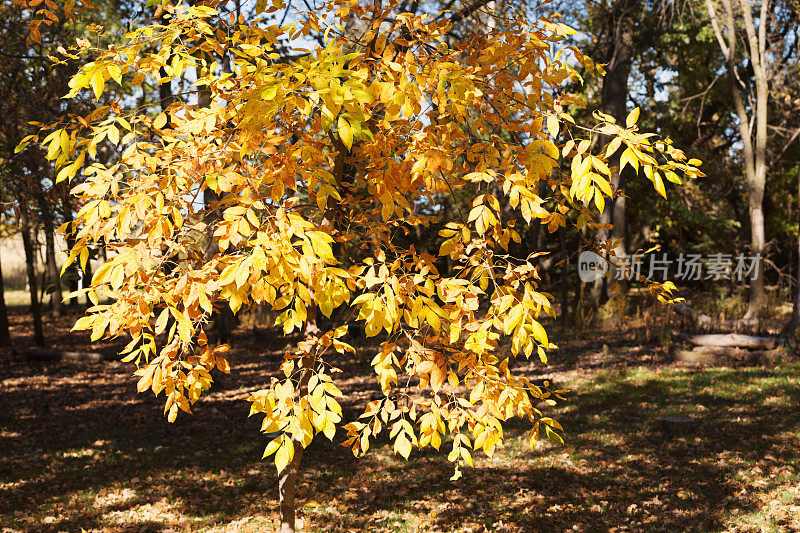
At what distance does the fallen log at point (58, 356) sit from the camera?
41.1 feet

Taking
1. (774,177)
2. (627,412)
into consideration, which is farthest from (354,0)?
(774,177)

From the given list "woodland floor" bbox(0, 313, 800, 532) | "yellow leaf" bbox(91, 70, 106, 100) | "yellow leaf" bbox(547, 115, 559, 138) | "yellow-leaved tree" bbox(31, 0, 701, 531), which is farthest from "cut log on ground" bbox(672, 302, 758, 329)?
"yellow leaf" bbox(91, 70, 106, 100)

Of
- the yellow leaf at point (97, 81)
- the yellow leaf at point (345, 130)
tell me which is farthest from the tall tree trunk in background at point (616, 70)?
the yellow leaf at point (97, 81)

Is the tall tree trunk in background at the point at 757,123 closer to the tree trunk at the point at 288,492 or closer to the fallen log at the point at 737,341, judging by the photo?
the fallen log at the point at 737,341

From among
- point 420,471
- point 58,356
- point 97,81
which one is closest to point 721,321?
point 420,471

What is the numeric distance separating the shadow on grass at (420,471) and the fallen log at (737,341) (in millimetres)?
1899

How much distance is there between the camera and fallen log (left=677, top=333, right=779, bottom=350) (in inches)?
437

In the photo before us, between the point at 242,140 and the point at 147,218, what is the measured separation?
466 mm

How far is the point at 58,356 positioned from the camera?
12734 millimetres

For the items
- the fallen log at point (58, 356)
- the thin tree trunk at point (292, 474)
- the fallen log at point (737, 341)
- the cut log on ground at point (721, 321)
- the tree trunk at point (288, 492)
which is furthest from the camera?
the cut log on ground at point (721, 321)

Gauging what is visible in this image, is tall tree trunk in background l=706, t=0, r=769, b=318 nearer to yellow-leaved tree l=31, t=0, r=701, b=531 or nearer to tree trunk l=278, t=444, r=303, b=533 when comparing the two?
yellow-leaved tree l=31, t=0, r=701, b=531

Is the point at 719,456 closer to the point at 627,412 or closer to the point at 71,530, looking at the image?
the point at 627,412

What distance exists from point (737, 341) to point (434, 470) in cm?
754

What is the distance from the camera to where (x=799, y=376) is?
374 inches
